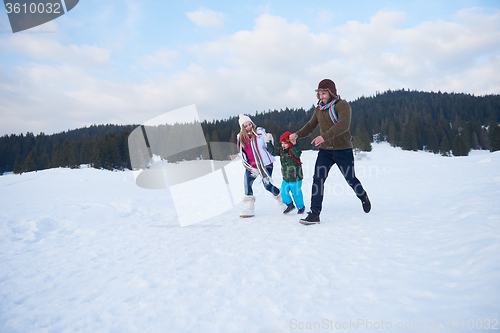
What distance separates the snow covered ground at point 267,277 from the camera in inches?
65.8

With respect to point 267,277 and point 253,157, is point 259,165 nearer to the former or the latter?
point 253,157

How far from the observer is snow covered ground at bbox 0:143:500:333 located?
1.67m

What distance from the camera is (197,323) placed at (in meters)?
1.71

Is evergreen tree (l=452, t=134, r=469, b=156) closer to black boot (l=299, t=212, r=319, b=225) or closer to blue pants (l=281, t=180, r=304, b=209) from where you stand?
blue pants (l=281, t=180, r=304, b=209)

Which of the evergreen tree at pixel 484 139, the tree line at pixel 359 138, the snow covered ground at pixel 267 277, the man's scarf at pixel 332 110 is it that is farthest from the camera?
the evergreen tree at pixel 484 139

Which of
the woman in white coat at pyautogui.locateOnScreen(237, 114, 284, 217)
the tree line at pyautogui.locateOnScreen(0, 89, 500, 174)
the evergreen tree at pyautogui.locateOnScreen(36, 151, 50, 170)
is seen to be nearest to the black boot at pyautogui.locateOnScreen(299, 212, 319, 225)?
the woman in white coat at pyautogui.locateOnScreen(237, 114, 284, 217)

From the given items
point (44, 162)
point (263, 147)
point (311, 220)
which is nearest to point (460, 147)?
point (263, 147)

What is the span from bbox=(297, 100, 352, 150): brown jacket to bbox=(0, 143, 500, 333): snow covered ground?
1.36 m

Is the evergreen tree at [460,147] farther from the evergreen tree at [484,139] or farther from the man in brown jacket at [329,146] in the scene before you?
the man in brown jacket at [329,146]

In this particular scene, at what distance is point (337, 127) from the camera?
3822 mm

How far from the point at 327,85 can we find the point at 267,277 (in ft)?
10.9

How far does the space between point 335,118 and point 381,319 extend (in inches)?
122

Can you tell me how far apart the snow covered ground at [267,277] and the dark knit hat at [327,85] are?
2.29 metres

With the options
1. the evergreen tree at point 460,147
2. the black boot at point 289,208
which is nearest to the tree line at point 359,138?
the evergreen tree at point 460,147
